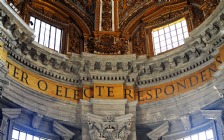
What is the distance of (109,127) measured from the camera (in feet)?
58.8

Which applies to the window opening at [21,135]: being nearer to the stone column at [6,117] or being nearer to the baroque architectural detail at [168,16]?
the stone column at [6,117]

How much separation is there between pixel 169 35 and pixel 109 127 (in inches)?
231

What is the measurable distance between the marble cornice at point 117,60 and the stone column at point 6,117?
2140 millimetres

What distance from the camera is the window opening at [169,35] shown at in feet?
69.7

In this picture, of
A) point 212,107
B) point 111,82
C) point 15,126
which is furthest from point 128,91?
point 15,126

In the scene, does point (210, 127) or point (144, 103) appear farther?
point (144, 103)

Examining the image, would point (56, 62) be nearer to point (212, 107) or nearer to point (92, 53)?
point (92, 53)

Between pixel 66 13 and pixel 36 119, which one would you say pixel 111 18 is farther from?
pixel 36 119

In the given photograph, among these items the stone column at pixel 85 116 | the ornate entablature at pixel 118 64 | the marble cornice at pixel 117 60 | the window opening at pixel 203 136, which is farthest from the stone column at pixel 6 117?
the window opening at pixel 203 136

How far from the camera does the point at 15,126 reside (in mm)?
17453

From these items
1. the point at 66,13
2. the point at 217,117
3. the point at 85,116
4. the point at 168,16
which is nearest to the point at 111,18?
the point at 66,13

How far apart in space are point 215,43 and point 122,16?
19.3 ft

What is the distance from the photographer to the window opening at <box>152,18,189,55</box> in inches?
836

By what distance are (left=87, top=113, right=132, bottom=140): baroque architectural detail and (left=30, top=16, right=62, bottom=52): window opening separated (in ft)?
14.1
